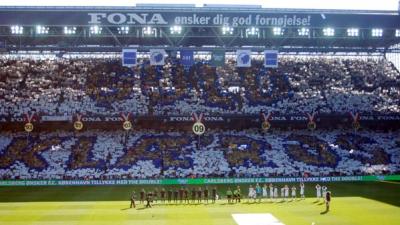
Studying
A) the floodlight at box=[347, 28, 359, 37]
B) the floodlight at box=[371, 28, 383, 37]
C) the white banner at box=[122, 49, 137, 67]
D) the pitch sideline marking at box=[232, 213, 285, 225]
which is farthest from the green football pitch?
the floodlight at box=[371, 28, 383, 37]

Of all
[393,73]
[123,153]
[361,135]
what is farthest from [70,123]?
[393,73]

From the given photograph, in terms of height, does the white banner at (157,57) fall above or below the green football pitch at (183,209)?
above

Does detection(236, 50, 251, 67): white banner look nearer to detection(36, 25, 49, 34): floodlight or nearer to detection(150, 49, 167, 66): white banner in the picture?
detection(150, 49, 167, 66): white banner

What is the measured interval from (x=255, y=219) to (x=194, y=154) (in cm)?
3043

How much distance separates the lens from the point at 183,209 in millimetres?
36688

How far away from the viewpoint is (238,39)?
6247 centimetres

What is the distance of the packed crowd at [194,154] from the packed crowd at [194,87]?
3.36 metres

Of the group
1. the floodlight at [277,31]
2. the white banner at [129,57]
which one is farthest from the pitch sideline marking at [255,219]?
the floodlight at [277,31]

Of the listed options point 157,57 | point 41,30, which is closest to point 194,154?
point 157,57

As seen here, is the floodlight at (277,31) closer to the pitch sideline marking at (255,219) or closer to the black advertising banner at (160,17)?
the black advertising banner at (160,17)

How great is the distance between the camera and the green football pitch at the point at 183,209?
3148cm

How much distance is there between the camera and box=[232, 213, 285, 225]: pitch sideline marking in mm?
30453

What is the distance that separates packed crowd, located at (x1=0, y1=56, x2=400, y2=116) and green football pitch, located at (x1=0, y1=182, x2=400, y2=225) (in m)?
19.8

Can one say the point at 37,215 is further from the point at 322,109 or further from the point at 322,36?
the point at 322,109
